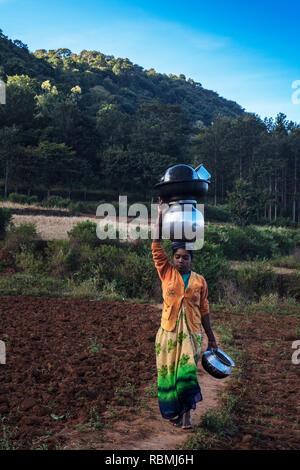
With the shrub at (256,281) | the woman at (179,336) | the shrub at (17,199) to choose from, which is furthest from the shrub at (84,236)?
the shrub at (17,199)

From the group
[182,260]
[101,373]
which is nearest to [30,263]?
[101,373]

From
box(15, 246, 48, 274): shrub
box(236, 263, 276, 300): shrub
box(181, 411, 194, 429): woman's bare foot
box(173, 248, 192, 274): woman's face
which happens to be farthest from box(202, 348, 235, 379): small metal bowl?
box(15, 246, 48, 274): shrub

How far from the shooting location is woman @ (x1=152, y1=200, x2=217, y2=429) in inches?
129

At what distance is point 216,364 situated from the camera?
342cm

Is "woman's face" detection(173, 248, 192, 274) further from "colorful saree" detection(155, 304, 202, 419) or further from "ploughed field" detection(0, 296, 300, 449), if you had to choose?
"ploughed field" detection(0, 296, 300, 449)

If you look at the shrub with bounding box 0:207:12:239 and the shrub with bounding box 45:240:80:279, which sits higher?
the shrub with bounding box 0:207:12:239

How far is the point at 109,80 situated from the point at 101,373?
2991 inches

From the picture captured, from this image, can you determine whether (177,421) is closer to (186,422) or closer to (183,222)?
(186,422)

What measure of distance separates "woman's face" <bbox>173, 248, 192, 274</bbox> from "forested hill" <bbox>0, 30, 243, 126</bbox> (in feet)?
162

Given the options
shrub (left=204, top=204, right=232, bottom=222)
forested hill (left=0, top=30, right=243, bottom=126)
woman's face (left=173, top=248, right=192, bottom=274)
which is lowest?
woman's face (left=173, top=248, right=192, bottom=274)

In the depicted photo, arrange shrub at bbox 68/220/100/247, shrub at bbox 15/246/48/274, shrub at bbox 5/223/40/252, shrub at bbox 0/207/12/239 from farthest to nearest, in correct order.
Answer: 1. shrub at bbox 0/207/12/239
2. shrub at bbox 68/220/100/247
3. shrub at bbox 5/223/40/252
4. shrub at bbox 15/246/48/274

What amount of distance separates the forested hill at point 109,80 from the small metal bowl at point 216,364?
164 ft
